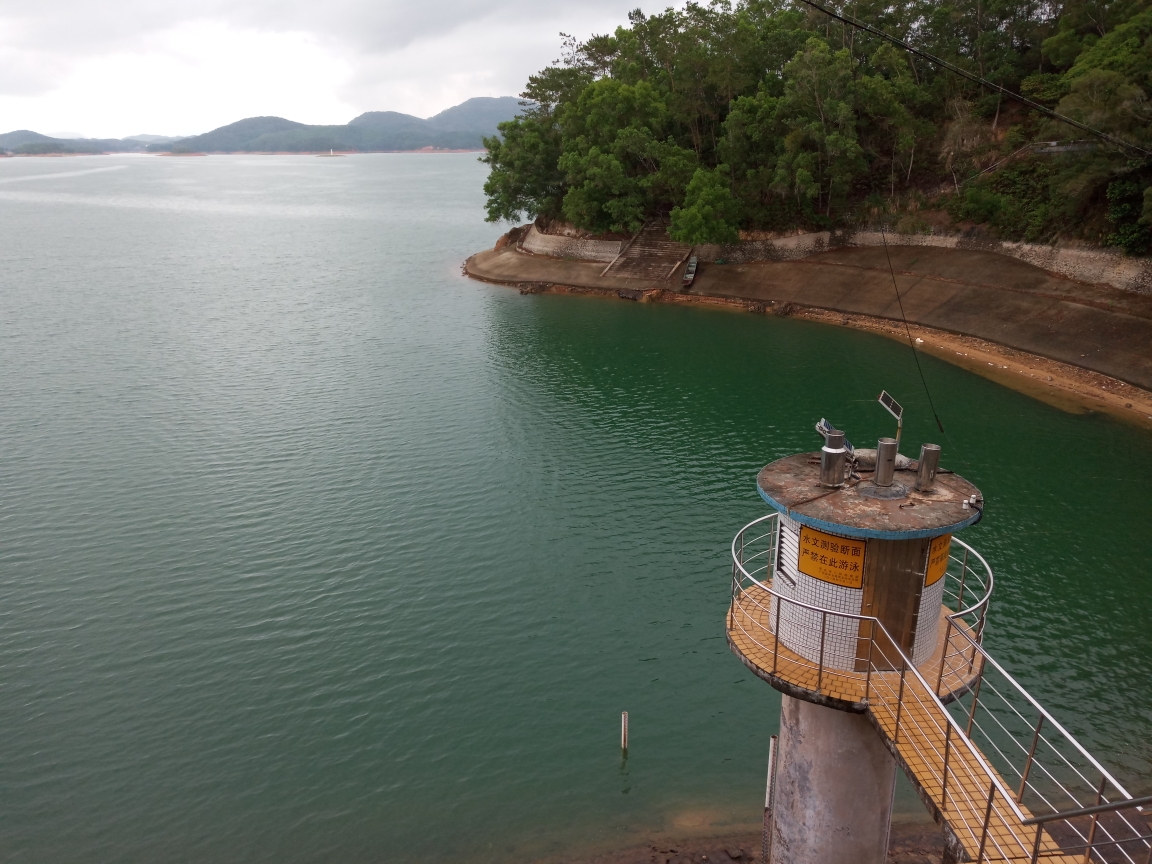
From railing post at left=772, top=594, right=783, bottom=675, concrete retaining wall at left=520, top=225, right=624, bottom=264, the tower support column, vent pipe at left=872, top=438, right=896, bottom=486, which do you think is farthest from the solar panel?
concrete retaining wall at left=520, top=225, right=624, bottom=264

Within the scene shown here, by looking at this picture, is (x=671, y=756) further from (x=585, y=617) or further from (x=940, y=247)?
(x=940, y=247)

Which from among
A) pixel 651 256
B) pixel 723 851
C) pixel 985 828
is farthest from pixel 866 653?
pixel 651 256

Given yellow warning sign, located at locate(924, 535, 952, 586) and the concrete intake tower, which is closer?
the concrete intake tower

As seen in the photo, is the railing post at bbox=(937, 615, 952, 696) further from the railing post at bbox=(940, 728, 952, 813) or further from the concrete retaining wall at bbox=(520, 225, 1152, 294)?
the concrete retaining wall at bbox=(520, 225, 1152, 294)

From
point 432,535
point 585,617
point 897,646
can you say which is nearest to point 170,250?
point 432,535

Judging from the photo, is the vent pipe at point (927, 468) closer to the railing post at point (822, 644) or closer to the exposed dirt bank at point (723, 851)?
the railing post at point (822, 644)

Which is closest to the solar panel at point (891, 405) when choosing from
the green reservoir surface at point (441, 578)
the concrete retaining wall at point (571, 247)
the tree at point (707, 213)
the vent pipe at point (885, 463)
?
the vent pipe at point (885, 463)
